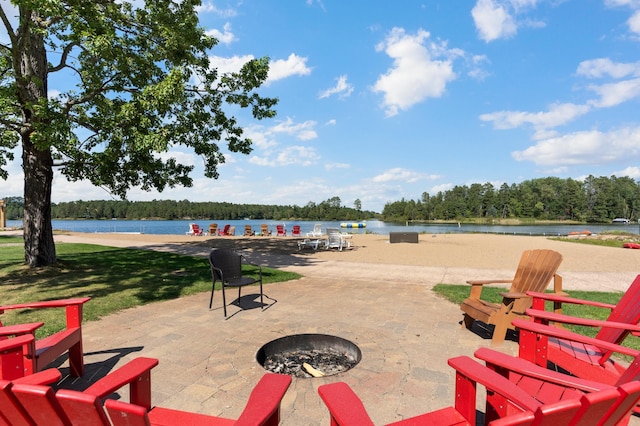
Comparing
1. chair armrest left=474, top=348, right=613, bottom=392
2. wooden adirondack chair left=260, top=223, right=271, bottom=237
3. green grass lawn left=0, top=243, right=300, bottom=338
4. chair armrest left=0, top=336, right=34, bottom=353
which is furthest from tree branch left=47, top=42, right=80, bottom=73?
wooden adirondack chair left=260, top=223, right=271, bottom=237

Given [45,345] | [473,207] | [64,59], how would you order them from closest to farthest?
[45,345], [64,59], [473,207]

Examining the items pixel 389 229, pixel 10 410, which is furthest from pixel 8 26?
pixel 389 229

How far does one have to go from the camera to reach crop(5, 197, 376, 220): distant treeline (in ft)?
298

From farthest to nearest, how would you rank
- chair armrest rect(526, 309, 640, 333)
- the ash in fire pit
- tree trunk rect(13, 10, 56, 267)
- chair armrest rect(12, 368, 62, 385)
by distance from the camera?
tree trunk rect(13, 10, 56, 267)
the ash in fire pit
chair armrest rect(526, 309, 640, 333)
chair armrest rect(12, 368, 62, 385)

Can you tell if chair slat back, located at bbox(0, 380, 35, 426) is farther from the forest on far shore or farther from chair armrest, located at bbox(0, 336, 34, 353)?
the forest on far shore

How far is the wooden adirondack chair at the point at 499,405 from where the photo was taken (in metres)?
1.10

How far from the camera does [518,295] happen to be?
3.74 meters

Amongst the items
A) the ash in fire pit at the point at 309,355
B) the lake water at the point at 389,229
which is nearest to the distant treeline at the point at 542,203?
the lake water at the point at 389,229

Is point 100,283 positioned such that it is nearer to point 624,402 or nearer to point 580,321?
point 580,321

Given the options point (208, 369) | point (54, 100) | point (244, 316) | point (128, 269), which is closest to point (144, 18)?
point (54, 100)

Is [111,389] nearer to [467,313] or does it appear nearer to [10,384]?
[10,384]

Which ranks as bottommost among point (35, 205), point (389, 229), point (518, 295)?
point (389, 229)

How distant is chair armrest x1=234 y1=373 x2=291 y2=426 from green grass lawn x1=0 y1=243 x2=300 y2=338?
421 cm

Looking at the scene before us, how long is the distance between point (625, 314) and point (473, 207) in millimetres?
109464
